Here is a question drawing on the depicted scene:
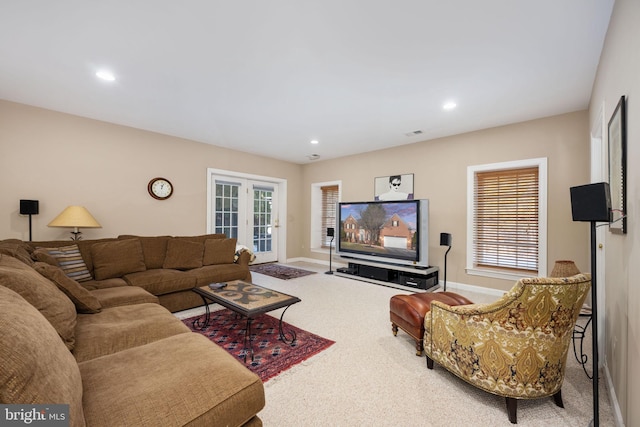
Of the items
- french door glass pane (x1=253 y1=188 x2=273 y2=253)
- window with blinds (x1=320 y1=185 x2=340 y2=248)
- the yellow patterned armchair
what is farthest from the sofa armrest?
the yellow patterned armchair

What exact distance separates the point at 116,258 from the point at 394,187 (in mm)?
4489

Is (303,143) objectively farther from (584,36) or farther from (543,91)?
(584,36)

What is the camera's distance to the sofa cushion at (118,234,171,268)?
3597 millimetres

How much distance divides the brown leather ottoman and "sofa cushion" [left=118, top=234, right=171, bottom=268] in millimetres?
3099

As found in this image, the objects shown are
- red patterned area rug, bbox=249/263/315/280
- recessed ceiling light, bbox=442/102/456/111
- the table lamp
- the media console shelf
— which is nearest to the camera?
recessed ceiling light, bbox=442/102/456/111

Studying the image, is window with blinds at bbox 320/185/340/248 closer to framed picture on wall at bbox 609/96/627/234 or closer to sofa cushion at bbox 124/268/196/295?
sofa cushion at bbox 124/268/196/295

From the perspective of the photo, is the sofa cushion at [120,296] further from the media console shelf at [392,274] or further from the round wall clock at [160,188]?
the media console shelf at [392,274]

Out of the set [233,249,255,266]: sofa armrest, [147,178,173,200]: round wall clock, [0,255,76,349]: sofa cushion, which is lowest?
[233,249,255,266]: sofa armrest

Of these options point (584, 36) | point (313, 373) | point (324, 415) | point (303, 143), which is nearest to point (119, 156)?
point (303, 143)

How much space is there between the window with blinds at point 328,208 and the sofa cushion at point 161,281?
388 cm

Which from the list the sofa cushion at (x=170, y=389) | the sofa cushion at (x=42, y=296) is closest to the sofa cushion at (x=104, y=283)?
the sofa cushion at (x=42, y=296)

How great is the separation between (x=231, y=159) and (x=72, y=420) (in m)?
5.25

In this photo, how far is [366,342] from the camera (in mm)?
2514

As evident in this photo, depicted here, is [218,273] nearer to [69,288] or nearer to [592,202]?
[69,288]
